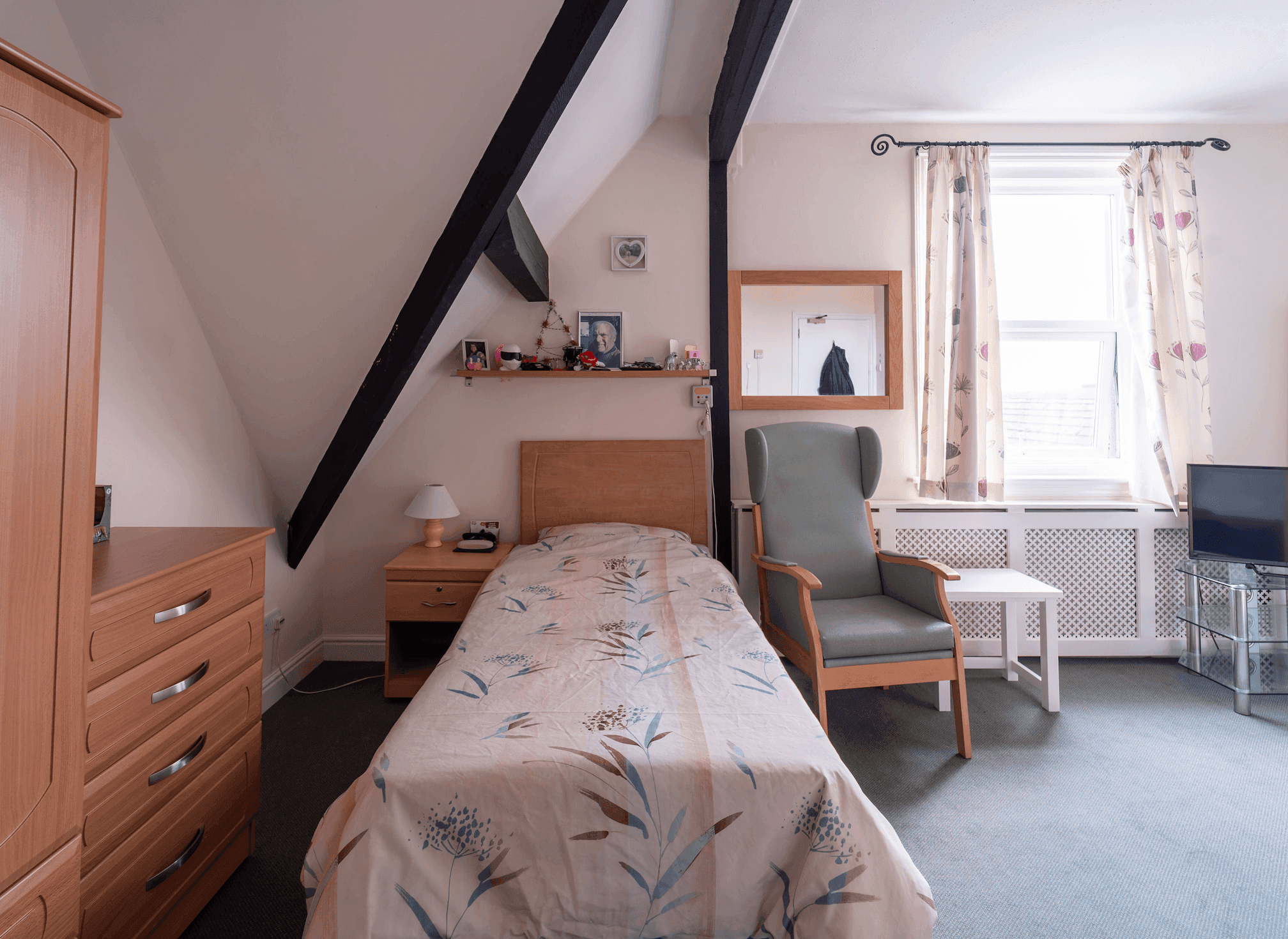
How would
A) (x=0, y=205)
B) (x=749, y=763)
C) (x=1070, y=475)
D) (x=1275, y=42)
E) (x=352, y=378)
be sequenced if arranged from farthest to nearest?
(x=1070, y=475), (x=1275, y=42), (x=352, y=378), (x=749, y=763), (x=0, y=205)

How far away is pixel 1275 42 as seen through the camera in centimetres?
247

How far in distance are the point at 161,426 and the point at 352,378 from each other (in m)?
0.61

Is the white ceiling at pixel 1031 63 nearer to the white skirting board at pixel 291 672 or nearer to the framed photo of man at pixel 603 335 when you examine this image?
the framed photo of man at pixel 603 335

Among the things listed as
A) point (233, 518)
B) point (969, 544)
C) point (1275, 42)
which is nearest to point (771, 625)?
point (969, 544)

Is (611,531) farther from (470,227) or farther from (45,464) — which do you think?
(45,464)

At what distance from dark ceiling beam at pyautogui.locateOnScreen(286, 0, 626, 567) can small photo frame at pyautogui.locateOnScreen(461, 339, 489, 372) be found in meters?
0.56

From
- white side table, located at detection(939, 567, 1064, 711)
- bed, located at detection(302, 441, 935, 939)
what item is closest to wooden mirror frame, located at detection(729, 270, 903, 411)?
white side table, located at detection(939, 567, 1064, 711)

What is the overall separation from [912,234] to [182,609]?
3392 millimetres

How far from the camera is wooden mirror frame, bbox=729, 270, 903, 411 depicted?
3.05 metres

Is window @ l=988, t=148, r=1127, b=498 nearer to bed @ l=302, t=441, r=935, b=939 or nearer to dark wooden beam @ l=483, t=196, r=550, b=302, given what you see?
dark wooden beam @ l=483, t=196, r=550, b=302

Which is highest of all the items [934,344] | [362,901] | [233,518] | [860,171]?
[860,171]

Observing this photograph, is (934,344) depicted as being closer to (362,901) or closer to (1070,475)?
(1070,475)

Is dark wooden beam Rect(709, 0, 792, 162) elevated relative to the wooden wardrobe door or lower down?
elevated

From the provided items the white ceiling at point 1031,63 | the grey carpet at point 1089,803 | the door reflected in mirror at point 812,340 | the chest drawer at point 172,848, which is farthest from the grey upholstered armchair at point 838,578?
the chest drawer at point 172,848
